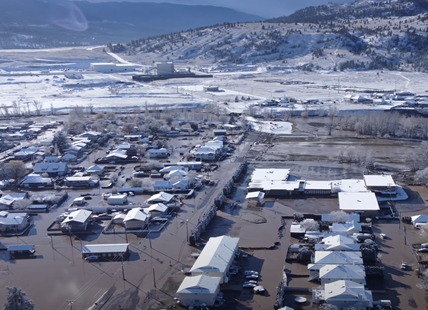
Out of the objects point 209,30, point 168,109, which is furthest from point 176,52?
point 168,109

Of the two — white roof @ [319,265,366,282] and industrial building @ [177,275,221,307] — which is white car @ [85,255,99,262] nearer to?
industrial building @ [177,275,221,307]

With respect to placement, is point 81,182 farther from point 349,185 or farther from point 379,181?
point 379,181

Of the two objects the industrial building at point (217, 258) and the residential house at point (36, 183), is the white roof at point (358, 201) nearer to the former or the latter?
the industrial building at point (217, 258)

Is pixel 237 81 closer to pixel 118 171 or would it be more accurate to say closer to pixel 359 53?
pixel 359 53

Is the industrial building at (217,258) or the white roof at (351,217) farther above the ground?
the industrial building at (217,258)

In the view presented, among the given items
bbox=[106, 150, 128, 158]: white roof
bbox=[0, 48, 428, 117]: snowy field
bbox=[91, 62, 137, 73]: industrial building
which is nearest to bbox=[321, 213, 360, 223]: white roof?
bbox=[106, 150, 128, 158]: white roof

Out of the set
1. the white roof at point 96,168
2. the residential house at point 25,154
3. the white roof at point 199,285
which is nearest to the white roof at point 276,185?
the white roof at point 96,168
